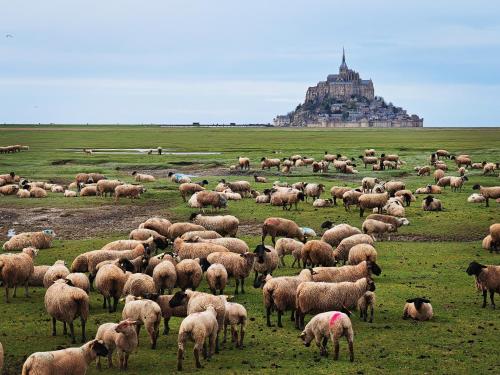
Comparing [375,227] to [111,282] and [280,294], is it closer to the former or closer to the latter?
[280,294]

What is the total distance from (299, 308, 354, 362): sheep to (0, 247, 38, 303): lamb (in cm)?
821

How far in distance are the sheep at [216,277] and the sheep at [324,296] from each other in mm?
2477

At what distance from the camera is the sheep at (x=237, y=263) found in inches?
678

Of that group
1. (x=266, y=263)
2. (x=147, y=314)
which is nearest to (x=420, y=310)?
(x=266, y=263)

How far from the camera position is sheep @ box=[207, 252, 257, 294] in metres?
17.2

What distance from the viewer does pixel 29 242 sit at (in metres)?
23.1

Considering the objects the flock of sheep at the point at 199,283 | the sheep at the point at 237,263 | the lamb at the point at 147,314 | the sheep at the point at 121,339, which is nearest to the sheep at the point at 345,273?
the flock of sheep at the point at 199,283

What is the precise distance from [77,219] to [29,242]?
7286mm

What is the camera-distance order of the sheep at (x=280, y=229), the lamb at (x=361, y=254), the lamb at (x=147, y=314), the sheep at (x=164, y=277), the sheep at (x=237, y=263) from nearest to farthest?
the lamb at (x=147, y=314) < the sheep at (x=164, y=277) < the sheep at (x=237, y=263) < the lamb at (x=361, y=254) < the sheep at (x=280, y=229)

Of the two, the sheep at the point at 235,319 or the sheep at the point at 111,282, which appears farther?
the sheep at the point at 111,282

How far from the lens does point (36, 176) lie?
49.8 m

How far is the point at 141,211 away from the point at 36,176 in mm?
21141

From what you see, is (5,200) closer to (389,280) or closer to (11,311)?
(11,311)

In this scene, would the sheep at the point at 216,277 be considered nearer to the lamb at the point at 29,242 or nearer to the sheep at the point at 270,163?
the lamb at the point at 29,242
